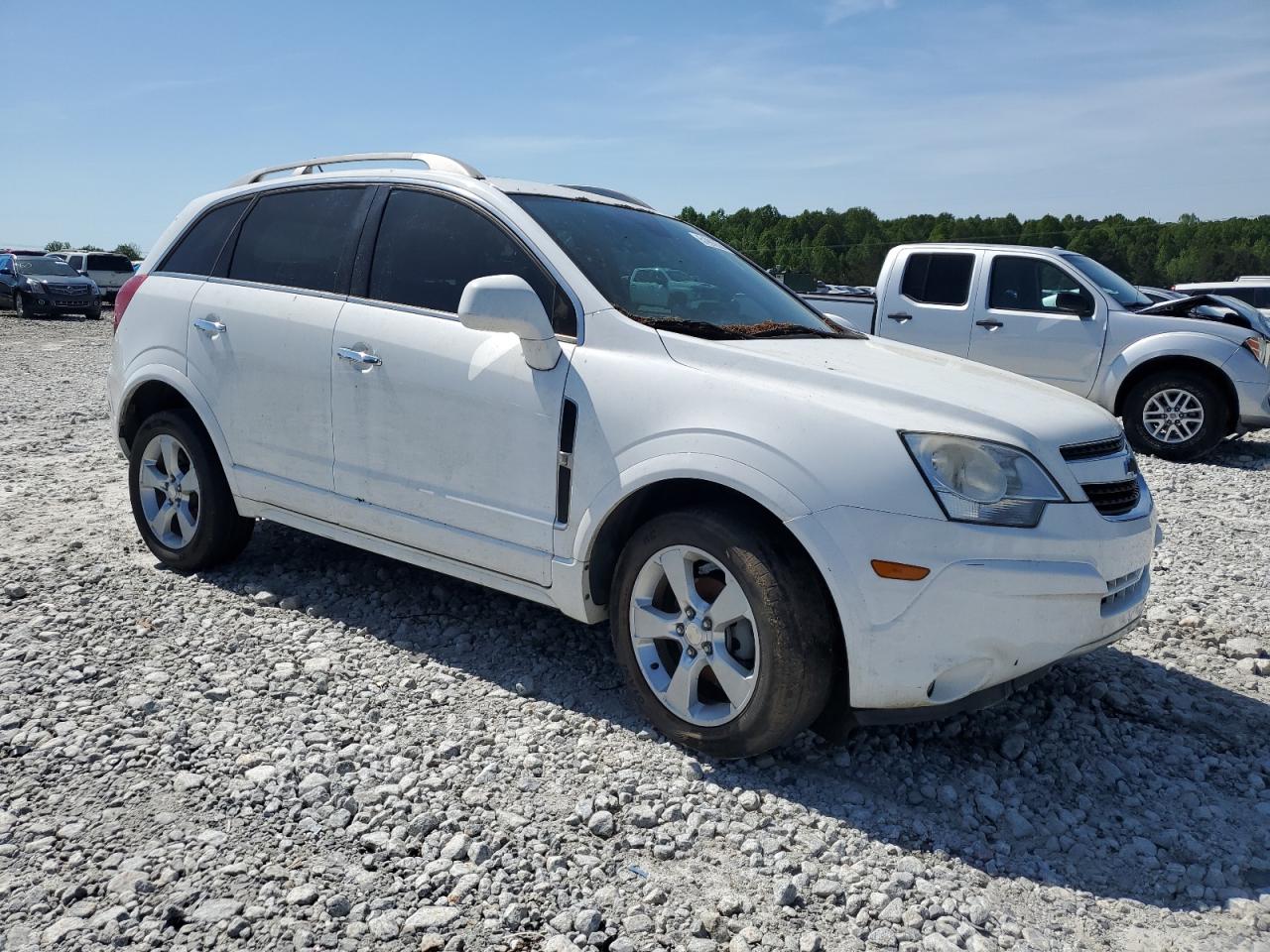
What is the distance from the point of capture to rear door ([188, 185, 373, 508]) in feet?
13.9

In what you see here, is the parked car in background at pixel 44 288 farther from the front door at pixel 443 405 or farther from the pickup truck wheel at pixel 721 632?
the pickup truck wheel at pixel 721 632

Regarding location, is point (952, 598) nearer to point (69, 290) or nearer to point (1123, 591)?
point (1123, 591)

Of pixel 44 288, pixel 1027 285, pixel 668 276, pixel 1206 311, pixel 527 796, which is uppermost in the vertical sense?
pixel 668 276

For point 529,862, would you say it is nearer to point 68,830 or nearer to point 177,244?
point 68,830

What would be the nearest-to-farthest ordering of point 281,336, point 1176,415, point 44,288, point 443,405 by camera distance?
point 443,405, point 281,336, point 1176,415, point 44,288

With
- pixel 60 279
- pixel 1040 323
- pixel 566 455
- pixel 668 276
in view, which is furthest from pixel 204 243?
pixel 60 279

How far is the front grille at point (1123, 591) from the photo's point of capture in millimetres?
3086

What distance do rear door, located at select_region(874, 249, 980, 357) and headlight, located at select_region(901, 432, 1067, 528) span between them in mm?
7585

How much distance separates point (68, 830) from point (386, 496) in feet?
5.22

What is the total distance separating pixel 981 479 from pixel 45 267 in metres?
31.2

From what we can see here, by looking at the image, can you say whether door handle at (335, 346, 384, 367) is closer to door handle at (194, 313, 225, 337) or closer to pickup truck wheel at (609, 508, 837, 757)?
door handle at (194, 313, 225, 337)

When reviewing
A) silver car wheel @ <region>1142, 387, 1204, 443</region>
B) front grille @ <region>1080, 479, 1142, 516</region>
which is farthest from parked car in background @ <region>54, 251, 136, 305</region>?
front grille @ <region>1080, 479, 1142, 516</region>

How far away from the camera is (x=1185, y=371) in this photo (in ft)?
30.8

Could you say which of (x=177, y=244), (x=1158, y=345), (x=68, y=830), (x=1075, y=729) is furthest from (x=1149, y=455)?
(x=68, y=830)
